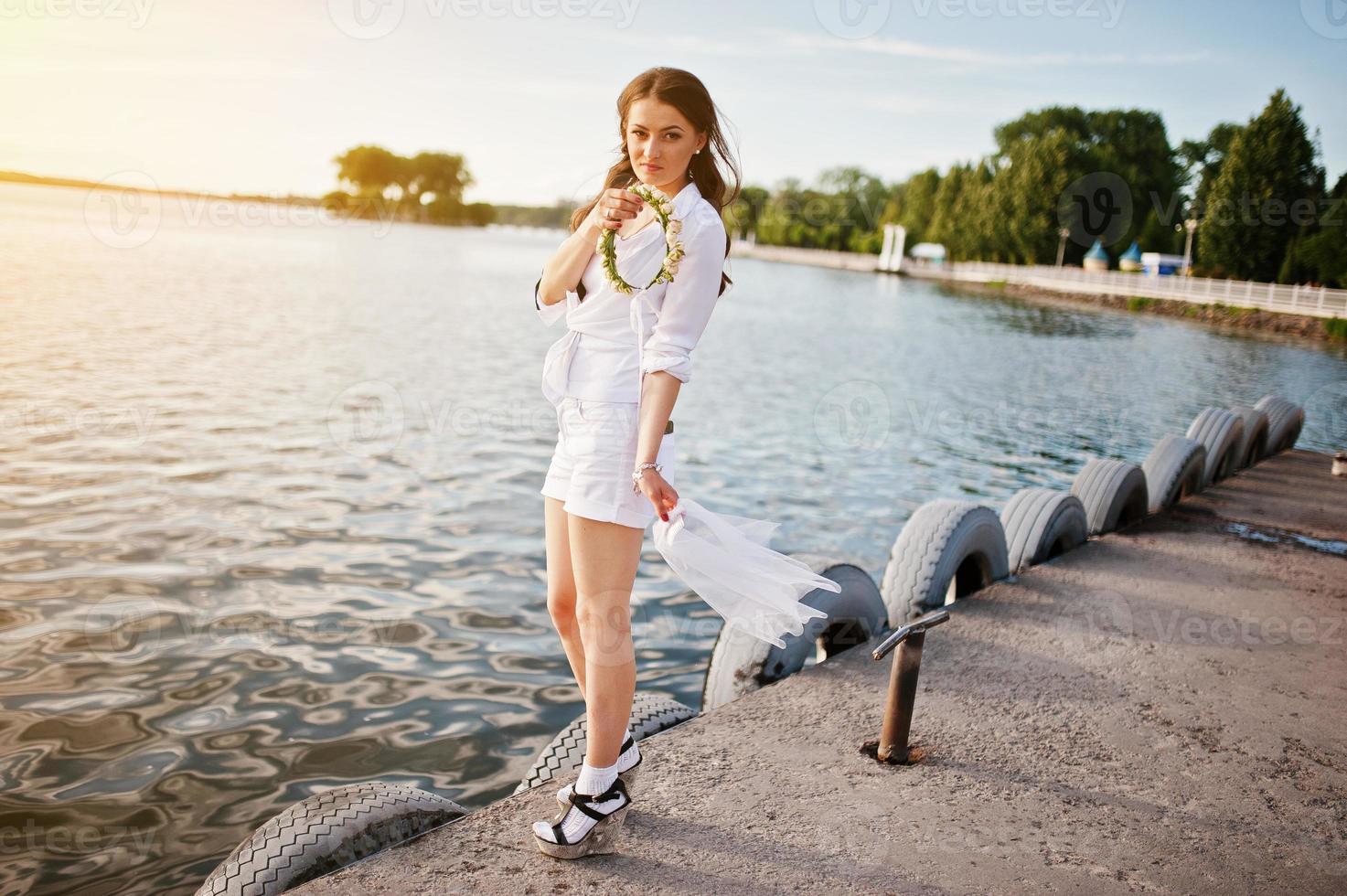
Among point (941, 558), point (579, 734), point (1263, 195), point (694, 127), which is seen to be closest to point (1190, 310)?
point (1263, 195)

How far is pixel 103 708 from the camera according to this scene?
560cm

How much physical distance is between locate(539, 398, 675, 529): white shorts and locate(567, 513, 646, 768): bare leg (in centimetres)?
5

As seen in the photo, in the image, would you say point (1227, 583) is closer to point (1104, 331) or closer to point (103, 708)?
point (103, 708)

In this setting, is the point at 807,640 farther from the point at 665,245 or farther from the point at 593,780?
the point at 665,245

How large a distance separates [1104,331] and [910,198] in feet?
276

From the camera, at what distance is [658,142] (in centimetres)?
271

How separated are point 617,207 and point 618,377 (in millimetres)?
494

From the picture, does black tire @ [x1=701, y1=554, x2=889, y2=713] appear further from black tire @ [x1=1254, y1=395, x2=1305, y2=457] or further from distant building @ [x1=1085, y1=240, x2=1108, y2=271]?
distant building @ [x1=1085, y1=240, x2=1108, y2=271]

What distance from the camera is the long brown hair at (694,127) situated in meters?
2.67

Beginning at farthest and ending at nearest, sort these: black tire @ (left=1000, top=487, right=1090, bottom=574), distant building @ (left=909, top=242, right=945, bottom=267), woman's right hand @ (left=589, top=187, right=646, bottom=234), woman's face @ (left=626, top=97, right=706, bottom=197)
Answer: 1. distant building @ (left=909, top=242, right=945, bottom=267)
2. black tire @ (left=1000, top=487, right=1090, bottom=574)
3. woman's face @ (left=626, top=97, right=706, bottom=197)
4. woman's right hand @ (left=589, top=187, right=646, bottom=234)

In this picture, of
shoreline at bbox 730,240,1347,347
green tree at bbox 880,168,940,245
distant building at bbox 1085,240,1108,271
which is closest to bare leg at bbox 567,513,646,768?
shoreline at bbox 730,240,1347,347

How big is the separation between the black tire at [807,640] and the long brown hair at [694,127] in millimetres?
2358

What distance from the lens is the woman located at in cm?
267

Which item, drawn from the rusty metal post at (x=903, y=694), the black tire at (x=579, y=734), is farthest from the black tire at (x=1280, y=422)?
the black tire at (x=579, y=734)
